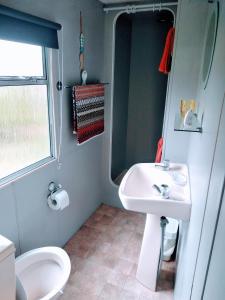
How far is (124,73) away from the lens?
3035 millimetres

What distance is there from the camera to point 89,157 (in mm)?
2395

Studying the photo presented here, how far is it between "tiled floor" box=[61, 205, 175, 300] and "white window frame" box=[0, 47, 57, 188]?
3.29 feet

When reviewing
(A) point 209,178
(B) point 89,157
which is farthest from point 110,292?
(A) point 209,178

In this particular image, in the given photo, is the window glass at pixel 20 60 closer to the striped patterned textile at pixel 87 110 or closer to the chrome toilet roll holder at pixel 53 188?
the striped patterned textile at pixel 87 110

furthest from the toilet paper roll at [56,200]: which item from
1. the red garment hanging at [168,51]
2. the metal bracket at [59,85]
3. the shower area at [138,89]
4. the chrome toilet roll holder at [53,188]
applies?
the red garment hanging at [168,51]

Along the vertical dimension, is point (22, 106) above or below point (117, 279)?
above

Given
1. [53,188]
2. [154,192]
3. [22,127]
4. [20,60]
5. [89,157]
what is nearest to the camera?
[20,60]

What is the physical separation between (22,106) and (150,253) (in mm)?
→ 1498

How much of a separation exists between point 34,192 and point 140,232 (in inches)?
53.2

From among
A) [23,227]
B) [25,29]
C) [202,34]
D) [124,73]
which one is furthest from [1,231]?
[124,73]

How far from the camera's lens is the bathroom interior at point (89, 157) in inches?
49.5

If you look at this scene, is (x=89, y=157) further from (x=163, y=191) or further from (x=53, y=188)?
(x=163, y=191)

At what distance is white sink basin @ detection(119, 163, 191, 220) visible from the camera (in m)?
1.36

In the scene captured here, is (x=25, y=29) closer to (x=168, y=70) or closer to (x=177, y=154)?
(x=168, y=70)
